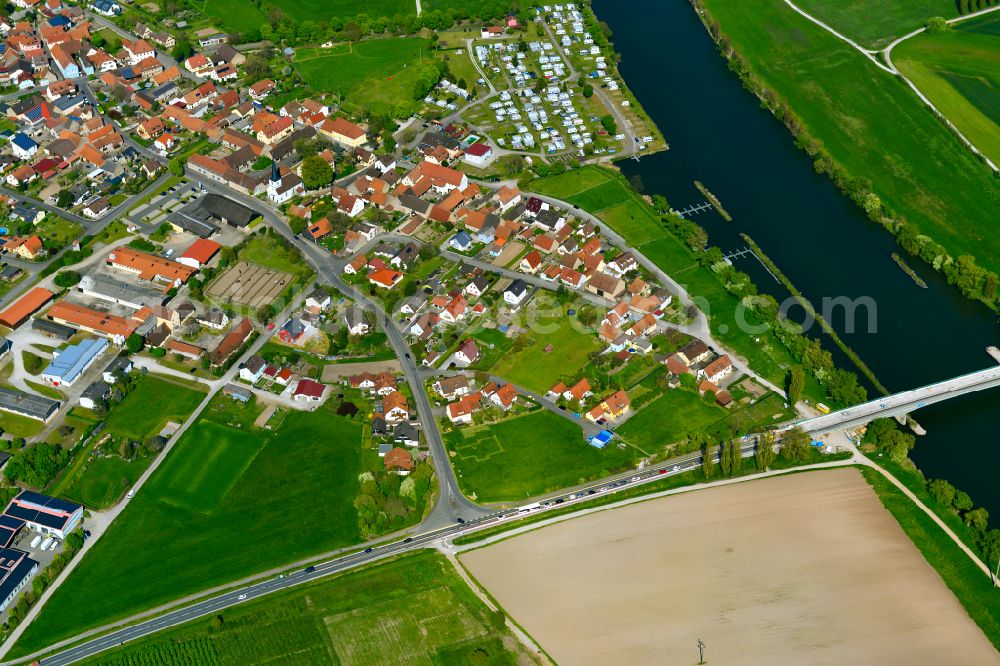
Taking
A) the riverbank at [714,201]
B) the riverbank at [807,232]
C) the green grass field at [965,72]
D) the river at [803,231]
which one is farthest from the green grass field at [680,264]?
the green grass field at [965,72]

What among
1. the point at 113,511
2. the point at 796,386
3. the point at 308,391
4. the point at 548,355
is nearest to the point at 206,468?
the point at 113,511

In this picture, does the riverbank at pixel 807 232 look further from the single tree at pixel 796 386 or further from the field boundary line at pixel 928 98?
the field boundary line at pixel 928 98

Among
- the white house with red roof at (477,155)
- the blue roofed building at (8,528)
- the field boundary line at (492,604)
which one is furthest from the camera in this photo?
the white house with red roof at (477,155)

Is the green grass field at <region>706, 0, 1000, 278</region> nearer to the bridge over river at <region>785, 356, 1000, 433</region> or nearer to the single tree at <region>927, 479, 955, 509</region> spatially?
the bridge over river at <region>785, 356, 1000, 433</region>

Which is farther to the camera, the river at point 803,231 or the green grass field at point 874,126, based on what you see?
the green grass field at point 874,126

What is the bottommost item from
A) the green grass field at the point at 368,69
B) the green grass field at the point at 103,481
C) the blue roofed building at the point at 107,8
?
the green grass field at the point at 103,481

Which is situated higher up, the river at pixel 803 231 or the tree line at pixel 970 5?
the tree line at pixel 970 5

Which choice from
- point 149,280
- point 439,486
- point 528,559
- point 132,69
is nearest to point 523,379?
point 439,486

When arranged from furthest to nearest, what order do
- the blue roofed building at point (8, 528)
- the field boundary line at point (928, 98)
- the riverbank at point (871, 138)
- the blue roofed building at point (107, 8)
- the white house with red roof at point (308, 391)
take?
1. the blue roofed building at point (107, 8)
2. the field boundary line at point (928, 98)
3. the riverbank at point (871, 138)
4. the white house with red roof at point (308, 391)
5. the blue roofed building at point (8, 528)

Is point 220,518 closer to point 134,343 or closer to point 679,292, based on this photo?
point 134,343
